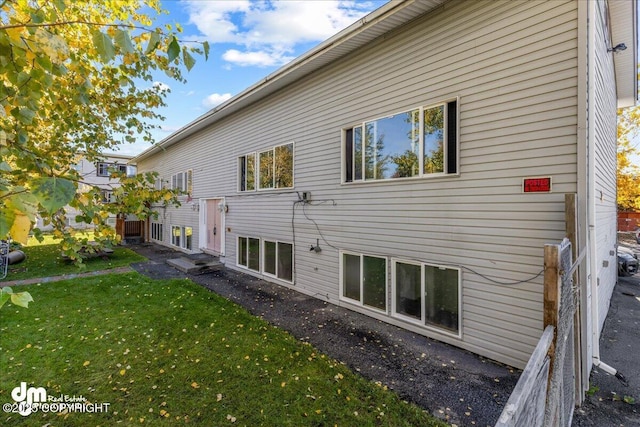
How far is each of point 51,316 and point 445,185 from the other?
27.9 ft

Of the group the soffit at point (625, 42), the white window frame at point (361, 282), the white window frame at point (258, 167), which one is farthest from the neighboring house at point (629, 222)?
the white window frame at point (258, 167)

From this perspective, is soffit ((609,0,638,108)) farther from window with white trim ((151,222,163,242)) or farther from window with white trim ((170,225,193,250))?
window with white trim ((151,222,163,242))

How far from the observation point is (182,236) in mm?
14820

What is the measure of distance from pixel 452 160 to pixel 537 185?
1.28 meters

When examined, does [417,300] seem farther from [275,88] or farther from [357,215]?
[275,88]

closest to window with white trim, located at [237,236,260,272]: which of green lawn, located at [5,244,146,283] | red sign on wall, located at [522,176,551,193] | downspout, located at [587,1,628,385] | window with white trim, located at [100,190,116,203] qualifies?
green lawn, located at [5,244,146,283]

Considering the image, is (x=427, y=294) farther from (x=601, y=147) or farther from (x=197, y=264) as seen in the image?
(x=197, y=264)

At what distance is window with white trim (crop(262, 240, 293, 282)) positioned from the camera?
8.41 meters

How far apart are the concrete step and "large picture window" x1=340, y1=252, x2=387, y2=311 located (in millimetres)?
6020

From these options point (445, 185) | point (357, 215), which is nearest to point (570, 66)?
point (445, 185)

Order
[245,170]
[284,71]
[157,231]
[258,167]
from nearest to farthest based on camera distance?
[284,71], [258,167], [245,170], [157,231]

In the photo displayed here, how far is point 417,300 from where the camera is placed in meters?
5.44

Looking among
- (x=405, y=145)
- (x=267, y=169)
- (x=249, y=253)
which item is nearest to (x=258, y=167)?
(x=267, y=169)

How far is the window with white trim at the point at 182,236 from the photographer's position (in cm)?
1407
